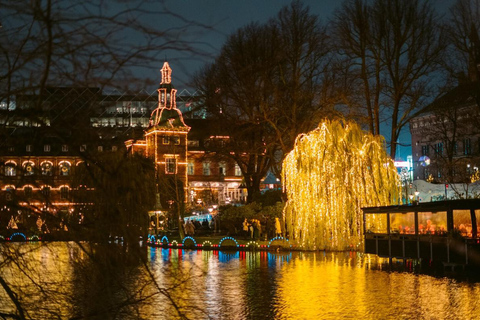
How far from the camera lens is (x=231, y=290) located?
20.4 metres

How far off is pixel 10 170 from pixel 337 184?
30.6m

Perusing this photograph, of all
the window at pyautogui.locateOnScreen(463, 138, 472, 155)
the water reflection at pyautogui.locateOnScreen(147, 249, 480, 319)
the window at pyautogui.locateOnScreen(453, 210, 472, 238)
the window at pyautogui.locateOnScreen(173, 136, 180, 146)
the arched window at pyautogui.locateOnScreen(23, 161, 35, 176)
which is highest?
the window at pyautogui.locateOnScreen(463, 138, 472, 155)

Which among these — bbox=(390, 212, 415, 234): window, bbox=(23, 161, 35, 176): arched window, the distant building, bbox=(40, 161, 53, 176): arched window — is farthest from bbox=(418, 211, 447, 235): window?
bbox=(23, 161, 35, 176): arched window

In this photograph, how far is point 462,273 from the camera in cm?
2616

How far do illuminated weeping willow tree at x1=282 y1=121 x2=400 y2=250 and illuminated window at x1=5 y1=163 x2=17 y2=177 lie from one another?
3032cm

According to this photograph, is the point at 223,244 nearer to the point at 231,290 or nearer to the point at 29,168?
the point at 231,290

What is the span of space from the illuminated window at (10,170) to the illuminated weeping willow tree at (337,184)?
3032 centimetres

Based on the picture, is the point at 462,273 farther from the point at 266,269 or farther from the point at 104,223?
the point at 104,223

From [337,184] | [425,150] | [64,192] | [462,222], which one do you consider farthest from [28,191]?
[425,150]

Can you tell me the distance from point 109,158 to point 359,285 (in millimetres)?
16592

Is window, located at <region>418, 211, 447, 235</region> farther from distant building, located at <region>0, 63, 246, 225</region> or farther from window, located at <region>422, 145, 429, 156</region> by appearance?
window, located at <region>422, 145, 429, 156</region>

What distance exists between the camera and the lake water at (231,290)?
609cm

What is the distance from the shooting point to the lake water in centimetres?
609

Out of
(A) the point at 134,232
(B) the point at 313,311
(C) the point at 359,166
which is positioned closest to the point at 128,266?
(A) the point at 134,232
